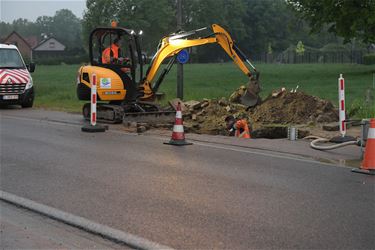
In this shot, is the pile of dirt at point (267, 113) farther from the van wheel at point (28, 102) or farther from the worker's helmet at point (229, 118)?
the van wheel at point (28, 102)

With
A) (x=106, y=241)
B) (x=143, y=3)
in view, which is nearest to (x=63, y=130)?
(x=106, y=241)

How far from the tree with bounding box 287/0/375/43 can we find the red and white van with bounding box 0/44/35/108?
24.9 metres

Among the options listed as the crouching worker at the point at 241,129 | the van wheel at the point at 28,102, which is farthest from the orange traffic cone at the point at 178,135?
the van wheel at the point at 28,102

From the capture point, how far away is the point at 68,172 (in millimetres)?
8883

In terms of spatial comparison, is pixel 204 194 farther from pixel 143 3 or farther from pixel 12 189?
pixel 143 3

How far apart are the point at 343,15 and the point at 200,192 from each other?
118ft

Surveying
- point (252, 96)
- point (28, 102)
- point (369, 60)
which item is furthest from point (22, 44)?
point (252, 96)

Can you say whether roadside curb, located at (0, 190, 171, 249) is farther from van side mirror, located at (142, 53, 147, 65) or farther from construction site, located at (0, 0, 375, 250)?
van side mirror, located at (142, 53, 147, 65)

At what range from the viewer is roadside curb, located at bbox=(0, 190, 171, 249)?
547 centimetres

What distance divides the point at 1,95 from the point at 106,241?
52.3 feet

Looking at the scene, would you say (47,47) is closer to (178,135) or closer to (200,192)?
(178,135)

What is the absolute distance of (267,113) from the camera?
15.7 m

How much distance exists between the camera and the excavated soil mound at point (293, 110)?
15.0 metres

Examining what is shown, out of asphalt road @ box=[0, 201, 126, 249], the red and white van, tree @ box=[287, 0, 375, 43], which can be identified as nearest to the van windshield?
the red and white van
